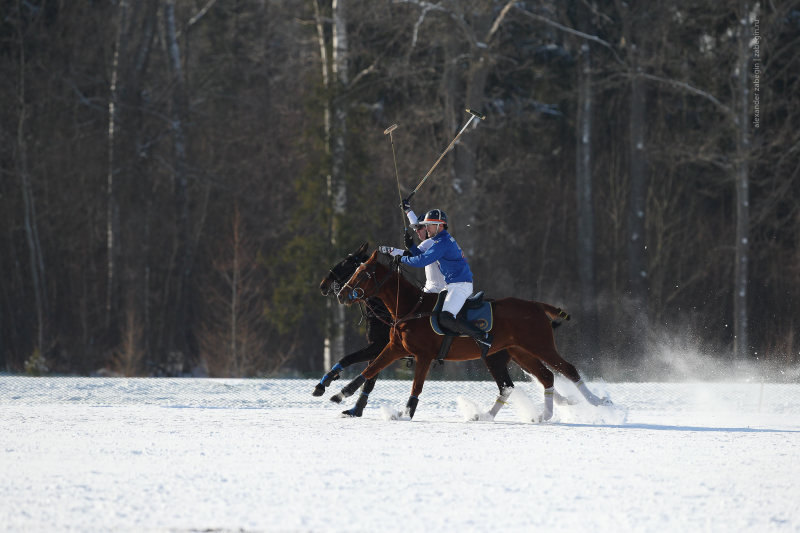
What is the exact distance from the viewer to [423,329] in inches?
513

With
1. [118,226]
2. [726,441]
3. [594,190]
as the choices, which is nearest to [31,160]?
[118,226]

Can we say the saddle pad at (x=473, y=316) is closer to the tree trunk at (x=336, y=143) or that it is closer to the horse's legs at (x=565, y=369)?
the horse's legs at (x=565, y=369)

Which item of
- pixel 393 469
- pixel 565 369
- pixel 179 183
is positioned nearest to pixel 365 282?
pixel 565 369

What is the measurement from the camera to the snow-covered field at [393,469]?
7.36 m

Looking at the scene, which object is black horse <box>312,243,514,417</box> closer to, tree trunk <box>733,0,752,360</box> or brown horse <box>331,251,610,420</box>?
brown horse <box>331,251,610,420</box>

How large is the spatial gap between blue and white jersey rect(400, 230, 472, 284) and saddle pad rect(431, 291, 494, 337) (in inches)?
9.1

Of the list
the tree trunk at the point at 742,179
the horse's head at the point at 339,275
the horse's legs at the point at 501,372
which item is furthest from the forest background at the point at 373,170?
the horse's head at the point at 339,275

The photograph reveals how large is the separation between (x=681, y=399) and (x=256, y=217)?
78.2 ft

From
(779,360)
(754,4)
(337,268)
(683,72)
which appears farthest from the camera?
(683,72)

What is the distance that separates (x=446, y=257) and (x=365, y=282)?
0.86 metres

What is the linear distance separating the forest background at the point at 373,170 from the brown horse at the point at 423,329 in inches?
471

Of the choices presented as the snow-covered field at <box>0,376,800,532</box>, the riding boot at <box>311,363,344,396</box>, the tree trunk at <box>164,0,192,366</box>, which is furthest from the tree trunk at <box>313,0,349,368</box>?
the riding boot at <box>311,363,344,396</box>

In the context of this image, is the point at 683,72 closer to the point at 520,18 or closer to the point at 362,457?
the point at 520,18

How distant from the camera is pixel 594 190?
39812 mm
